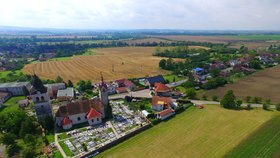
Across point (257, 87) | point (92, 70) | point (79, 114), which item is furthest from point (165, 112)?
point (92, 70)

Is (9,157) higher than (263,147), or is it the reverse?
(263,147)

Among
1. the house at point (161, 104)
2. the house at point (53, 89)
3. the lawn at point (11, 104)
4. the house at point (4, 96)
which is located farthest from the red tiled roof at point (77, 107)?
the house at point (4, 96)

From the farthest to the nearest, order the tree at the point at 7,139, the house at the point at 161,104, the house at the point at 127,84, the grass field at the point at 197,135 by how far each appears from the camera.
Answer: the house at the point at 127,84
the house at the point at 161,104
the tree at the point at 7,139
the grass field at the point at 197,135

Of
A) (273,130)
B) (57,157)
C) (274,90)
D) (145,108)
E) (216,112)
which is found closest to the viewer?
(57,157)

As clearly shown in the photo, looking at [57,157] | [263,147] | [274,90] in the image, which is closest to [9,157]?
[57,157]

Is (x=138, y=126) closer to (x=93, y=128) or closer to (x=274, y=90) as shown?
(x=93, y=128)

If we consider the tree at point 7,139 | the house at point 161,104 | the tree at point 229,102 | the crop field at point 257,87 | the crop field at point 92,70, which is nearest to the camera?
the tree at point 7,139

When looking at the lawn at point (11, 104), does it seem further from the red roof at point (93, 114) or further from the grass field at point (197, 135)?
the grass field at point (197, 135)
